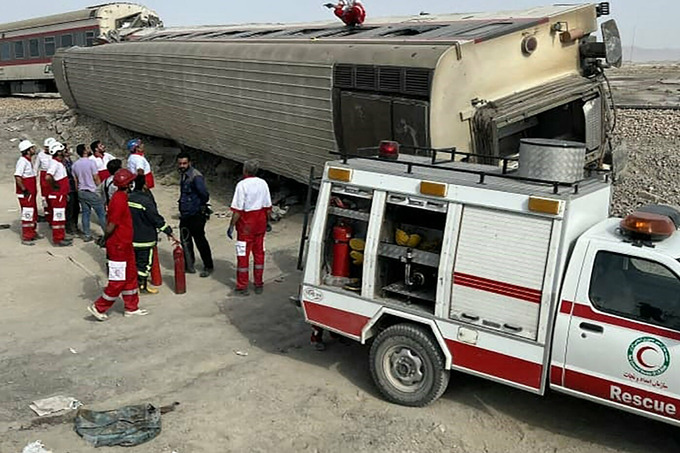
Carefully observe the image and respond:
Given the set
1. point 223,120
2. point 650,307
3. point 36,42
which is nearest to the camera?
point 650,307

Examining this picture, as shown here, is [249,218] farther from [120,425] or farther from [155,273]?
[120,425]

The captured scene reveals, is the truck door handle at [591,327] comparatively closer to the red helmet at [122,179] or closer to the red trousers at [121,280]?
the red trousers at [121,280]

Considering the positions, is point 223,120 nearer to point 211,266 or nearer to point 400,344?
point 211,266

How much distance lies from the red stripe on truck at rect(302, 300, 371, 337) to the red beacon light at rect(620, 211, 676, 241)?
86.4 inches

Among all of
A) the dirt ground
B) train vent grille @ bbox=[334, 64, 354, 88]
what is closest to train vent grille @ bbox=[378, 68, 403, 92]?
train vent grille @ bbox=[334, 64, 354, 88]

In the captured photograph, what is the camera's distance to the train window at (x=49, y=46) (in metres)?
26.2

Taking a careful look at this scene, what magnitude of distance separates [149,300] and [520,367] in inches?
200

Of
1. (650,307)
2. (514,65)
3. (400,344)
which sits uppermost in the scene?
(514,65)

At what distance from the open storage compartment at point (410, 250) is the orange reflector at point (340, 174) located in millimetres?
447

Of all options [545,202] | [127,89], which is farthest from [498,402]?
[127,89]

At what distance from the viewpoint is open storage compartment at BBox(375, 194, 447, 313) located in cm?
566

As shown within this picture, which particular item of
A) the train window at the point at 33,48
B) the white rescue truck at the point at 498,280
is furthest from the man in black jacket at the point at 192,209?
the train window at the point at 33,48

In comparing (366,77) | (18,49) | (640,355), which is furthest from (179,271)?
(18,49)

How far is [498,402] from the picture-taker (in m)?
5.90
